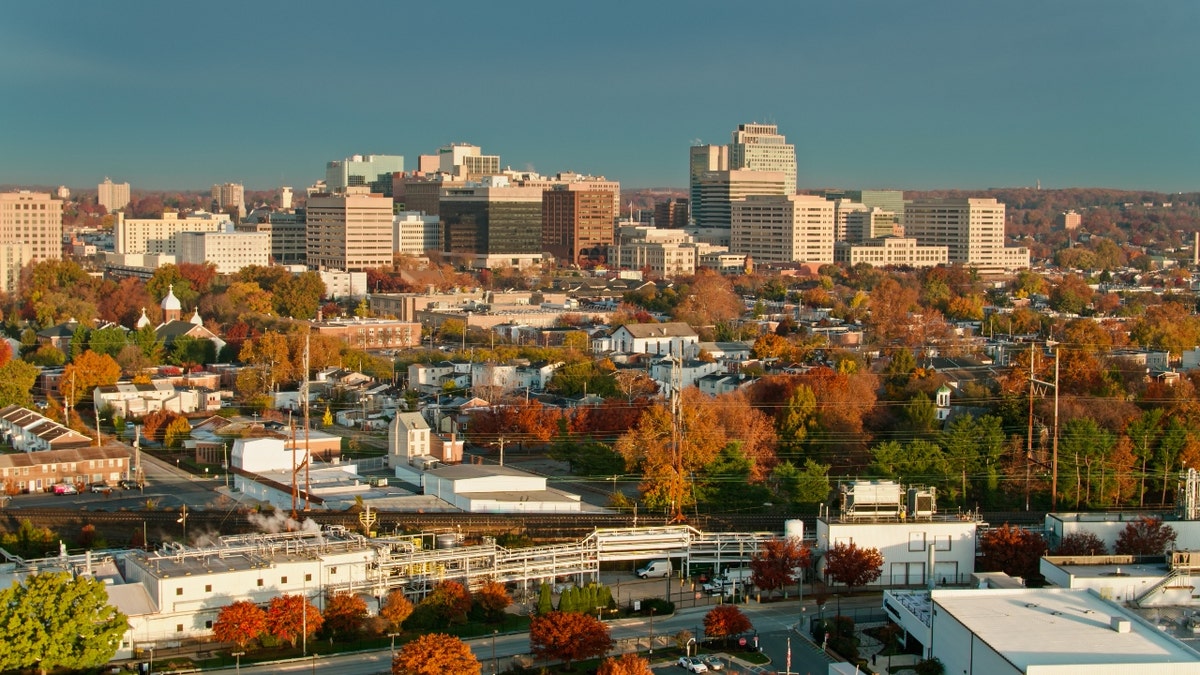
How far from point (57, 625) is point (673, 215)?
56.7 meters

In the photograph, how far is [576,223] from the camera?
169 feet

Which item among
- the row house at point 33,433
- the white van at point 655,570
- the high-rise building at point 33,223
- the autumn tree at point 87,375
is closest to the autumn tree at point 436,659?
the white van at point 655,570

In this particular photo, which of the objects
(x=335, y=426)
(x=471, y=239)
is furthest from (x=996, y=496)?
(x=471, y=239)

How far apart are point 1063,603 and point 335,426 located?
11844mm

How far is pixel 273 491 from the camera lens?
46.2 ft

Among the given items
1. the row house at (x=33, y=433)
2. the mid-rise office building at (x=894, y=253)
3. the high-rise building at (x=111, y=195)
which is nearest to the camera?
the row house at (x=33, y=433)

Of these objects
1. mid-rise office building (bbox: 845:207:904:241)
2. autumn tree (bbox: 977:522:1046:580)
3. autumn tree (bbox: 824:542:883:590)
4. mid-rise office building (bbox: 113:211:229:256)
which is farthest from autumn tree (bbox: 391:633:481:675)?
mid-rise office building (bbox: 845:207:904:241)

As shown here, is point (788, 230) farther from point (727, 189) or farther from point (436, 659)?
point (436, 659)

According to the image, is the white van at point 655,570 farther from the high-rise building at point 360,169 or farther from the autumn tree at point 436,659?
the high-rise building at point 360,169

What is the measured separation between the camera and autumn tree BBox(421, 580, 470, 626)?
1037cm

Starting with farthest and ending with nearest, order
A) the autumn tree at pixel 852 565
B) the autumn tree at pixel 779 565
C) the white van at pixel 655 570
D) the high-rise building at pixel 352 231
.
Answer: the high-rise building at pixel 352 231 → the white van at pixel 655 570 → the autumn tree at pixel 852 565 → the autumn tree at pixel 779 565

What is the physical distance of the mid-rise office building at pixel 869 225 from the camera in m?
56.0

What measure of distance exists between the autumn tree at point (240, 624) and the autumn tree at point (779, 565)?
3.60m

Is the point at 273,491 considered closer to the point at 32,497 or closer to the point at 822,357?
the point at 32,497
